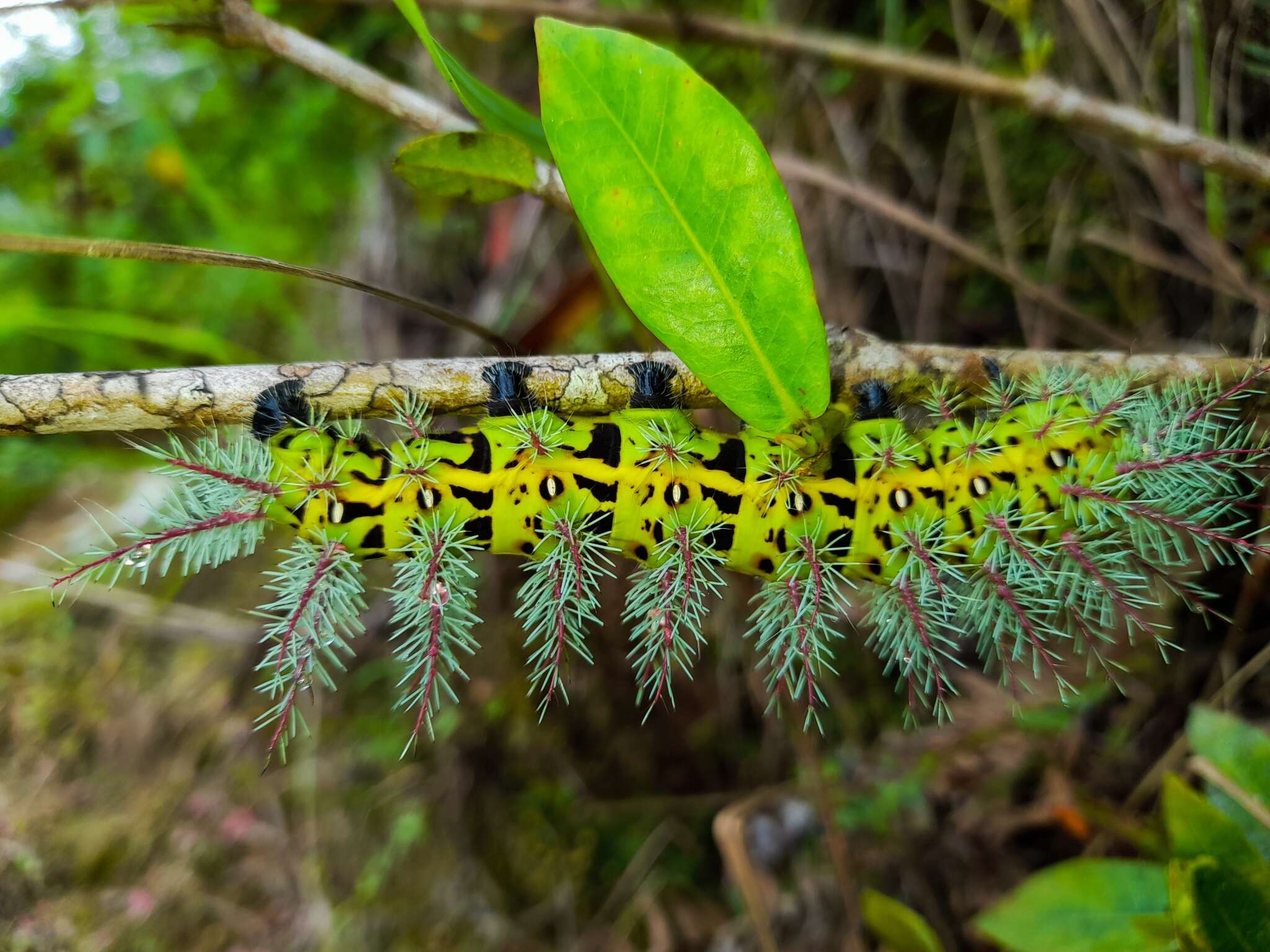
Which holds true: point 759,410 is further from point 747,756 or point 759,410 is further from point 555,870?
point 555,870

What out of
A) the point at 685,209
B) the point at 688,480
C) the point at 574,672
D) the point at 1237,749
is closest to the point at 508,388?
the point at 688,480

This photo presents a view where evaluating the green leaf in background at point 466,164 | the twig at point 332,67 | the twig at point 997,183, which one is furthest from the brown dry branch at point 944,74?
the green leaf in background at point 466,164

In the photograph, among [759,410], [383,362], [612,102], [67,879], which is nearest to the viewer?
[612,102]

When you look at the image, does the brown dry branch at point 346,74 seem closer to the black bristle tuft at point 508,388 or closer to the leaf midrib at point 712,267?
the black bristle tuft at point 508,388

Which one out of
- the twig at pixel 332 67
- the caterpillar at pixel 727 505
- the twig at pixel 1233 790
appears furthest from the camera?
the twig at pixel 332 67

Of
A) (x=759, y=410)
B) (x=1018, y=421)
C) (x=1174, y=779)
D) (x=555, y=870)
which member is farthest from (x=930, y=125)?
(x=555, y=870)
